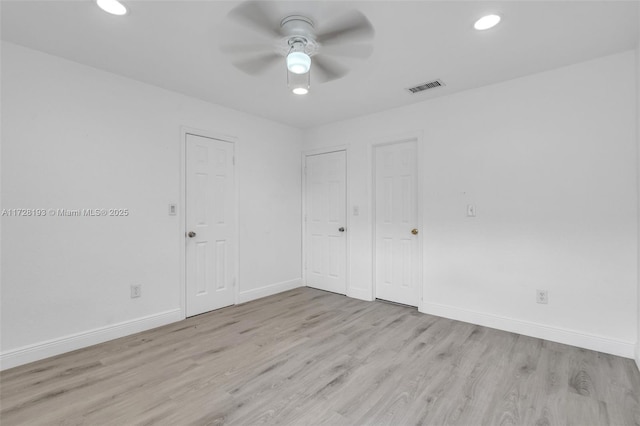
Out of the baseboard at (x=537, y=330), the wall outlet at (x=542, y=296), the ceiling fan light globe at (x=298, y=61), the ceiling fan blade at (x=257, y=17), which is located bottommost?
the baseboard at (x=537, y=330)

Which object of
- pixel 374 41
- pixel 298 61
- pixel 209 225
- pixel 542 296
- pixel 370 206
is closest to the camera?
pixel 298 61

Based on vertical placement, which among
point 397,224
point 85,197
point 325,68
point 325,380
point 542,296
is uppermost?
point 325,68

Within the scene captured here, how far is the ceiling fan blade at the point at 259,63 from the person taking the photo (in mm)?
2318

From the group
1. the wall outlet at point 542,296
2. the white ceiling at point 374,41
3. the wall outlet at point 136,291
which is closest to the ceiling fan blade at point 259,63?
the white ceiling at point 374,41

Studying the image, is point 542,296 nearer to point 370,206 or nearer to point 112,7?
point 370,206

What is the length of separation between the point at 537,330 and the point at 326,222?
2786mm

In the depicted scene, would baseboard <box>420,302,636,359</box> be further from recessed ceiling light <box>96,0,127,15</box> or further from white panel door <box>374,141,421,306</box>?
recessed ceiling light <box>96,0,127,15</box>

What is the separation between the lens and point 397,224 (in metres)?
3.92

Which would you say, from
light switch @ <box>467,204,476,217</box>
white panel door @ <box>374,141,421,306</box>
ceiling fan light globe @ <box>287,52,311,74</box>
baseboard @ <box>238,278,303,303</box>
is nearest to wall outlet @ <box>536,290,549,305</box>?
light switch @ <box>467,204,476,217</box>

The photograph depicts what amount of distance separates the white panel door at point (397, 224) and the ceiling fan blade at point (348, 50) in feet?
5.78

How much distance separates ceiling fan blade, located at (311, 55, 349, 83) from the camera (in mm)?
2330

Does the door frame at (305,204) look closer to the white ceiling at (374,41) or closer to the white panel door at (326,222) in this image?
the white panel door at (326,222)

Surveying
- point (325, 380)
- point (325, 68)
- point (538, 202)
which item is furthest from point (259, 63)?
point (538, 202)

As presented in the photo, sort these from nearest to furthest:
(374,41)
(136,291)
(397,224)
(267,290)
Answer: (374,41) → (136,291) → (397,224) → (267,290)
